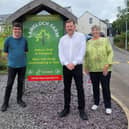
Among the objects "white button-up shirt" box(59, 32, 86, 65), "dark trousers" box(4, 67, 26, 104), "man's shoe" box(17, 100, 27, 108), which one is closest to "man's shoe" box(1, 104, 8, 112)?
"dark trousers" box(4, 67, 26, 104)

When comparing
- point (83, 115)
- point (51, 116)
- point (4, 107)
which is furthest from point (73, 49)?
point (4, 107)

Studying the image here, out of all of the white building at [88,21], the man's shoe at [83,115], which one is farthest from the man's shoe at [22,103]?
the white building at [88,21]

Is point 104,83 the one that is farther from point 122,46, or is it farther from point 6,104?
point 122,46

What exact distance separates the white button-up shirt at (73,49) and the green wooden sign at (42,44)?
1.83 m

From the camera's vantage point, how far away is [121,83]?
34.9 feet

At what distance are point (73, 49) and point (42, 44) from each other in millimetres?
1969

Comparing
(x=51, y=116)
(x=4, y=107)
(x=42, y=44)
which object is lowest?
(x=51, y=116)

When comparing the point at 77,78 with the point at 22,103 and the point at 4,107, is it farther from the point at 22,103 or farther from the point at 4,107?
the point at 4,107

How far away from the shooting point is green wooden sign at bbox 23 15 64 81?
725cm

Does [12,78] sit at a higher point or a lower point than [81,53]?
lower

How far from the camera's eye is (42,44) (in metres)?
7.30

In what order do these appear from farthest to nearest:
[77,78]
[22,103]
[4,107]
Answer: [22,103] < [4,107] < [77,78]

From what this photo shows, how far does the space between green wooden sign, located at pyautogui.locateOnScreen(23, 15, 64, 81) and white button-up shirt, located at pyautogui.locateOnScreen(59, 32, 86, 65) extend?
6.00ft

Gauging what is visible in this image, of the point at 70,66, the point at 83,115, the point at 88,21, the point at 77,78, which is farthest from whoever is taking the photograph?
the point at 88,21
